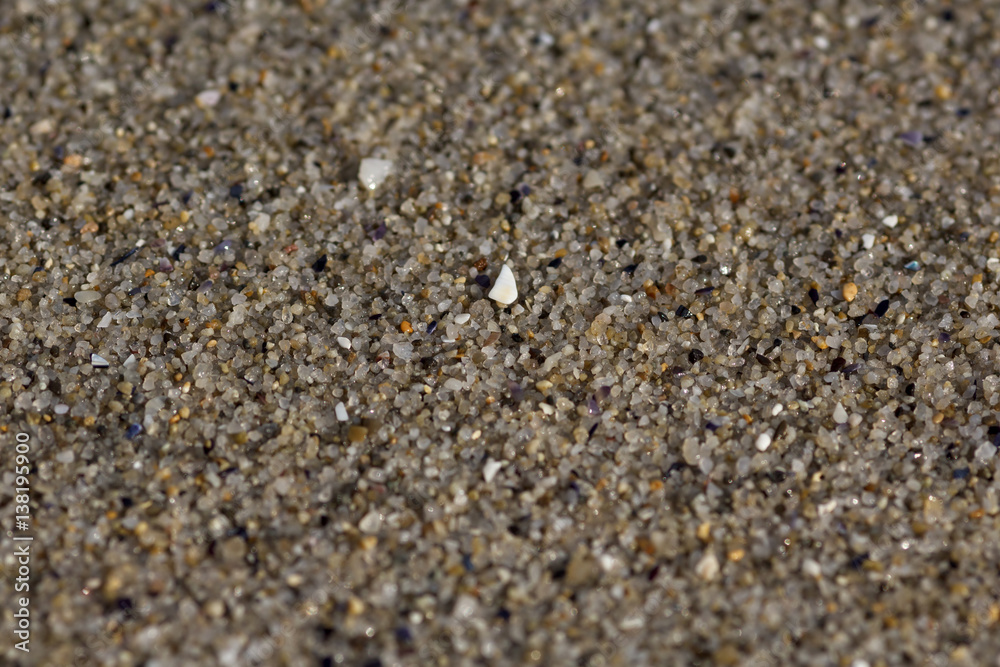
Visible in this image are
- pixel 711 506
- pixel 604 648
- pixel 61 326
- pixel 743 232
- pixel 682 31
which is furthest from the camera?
pixel 682 31

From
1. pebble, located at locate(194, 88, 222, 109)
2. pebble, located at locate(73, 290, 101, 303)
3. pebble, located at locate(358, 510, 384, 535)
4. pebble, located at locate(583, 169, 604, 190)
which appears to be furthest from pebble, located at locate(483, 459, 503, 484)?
pebble, located at locate(194, 88, 222, 109)

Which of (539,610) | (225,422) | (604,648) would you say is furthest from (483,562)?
(225,422)

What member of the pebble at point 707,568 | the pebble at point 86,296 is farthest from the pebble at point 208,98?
the pebble at point 707,568

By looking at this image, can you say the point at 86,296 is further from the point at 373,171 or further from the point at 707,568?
the point at 707,568

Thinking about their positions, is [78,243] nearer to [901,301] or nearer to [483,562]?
[483,562]

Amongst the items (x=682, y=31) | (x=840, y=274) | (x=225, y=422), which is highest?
(x=682, y=31)

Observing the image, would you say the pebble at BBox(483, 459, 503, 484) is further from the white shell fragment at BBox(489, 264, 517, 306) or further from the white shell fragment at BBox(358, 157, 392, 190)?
the white shell fragment at BBox(358, 157, 392, 190)

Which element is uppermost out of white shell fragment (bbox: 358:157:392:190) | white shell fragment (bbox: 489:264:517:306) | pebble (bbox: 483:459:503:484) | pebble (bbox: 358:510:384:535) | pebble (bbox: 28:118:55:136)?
pebble (bbox: 28:118:55:136)
